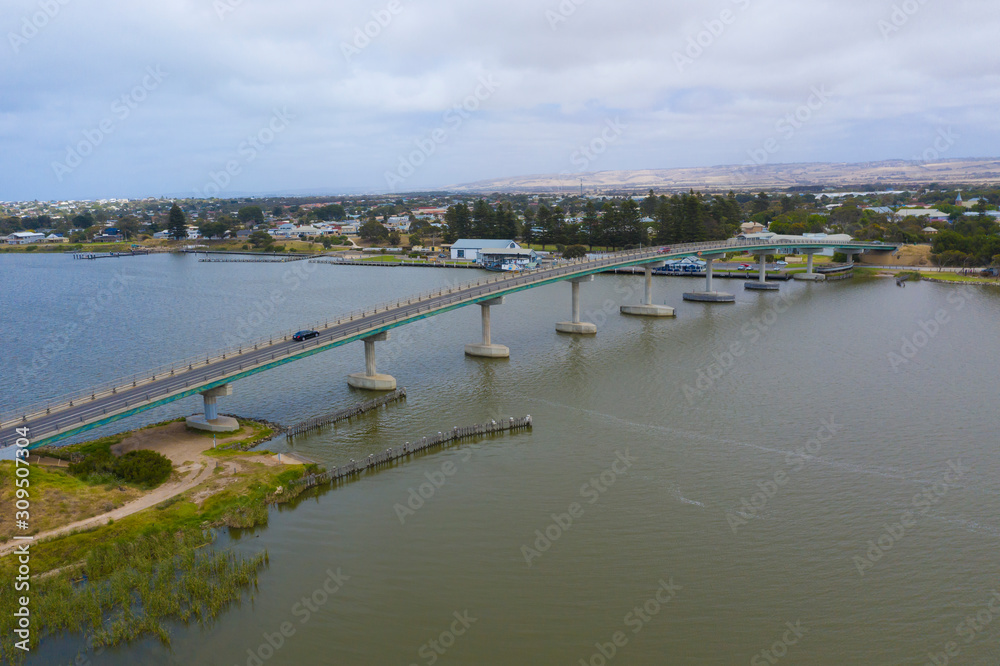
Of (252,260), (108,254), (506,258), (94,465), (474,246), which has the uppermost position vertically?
(474,246)

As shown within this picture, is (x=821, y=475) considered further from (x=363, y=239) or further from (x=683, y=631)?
(x=363, y=239)

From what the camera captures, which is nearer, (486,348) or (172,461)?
(172,461)

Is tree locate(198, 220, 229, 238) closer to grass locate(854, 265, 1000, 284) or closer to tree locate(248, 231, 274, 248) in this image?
tree locate(248, 231, 274, 248)

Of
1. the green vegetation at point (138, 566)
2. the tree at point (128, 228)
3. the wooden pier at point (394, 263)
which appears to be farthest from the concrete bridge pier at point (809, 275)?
the tree at point (128, 228)

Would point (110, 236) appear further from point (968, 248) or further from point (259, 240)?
point (968, 248)

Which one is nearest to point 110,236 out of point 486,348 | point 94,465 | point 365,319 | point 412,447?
point 365,319

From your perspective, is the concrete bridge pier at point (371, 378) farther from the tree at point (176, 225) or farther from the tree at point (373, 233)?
the tree at point (176, 225)
